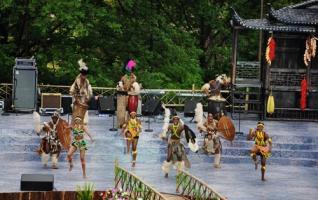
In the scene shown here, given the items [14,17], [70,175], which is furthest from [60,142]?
[14,17]

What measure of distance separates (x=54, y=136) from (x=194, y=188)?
23.9 feet

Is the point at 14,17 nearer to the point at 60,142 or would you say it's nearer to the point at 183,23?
the point at 183,23

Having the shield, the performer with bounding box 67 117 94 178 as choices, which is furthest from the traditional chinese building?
the performer with bounding box 67 117 94 178

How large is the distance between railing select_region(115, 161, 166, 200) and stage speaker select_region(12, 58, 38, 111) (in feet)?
41.5

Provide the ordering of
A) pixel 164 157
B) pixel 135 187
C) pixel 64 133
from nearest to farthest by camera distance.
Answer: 1. pixel 135 187
2. pixel 64 133
3. pixel 164 157

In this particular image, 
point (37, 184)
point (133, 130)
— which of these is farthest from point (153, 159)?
point (37, 184)

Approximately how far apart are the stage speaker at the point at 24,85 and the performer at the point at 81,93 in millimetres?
4962

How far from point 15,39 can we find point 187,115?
32.9 feet

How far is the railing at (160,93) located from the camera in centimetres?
3938

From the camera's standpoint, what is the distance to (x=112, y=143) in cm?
3319

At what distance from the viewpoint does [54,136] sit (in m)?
30.1

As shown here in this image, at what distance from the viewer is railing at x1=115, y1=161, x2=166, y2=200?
22703 millimetres

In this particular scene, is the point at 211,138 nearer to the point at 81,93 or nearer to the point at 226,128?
the point at 226,128

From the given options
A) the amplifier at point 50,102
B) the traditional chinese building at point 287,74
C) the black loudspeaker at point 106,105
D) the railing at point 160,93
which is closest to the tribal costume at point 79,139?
the black loudspeaker at point 106,105
